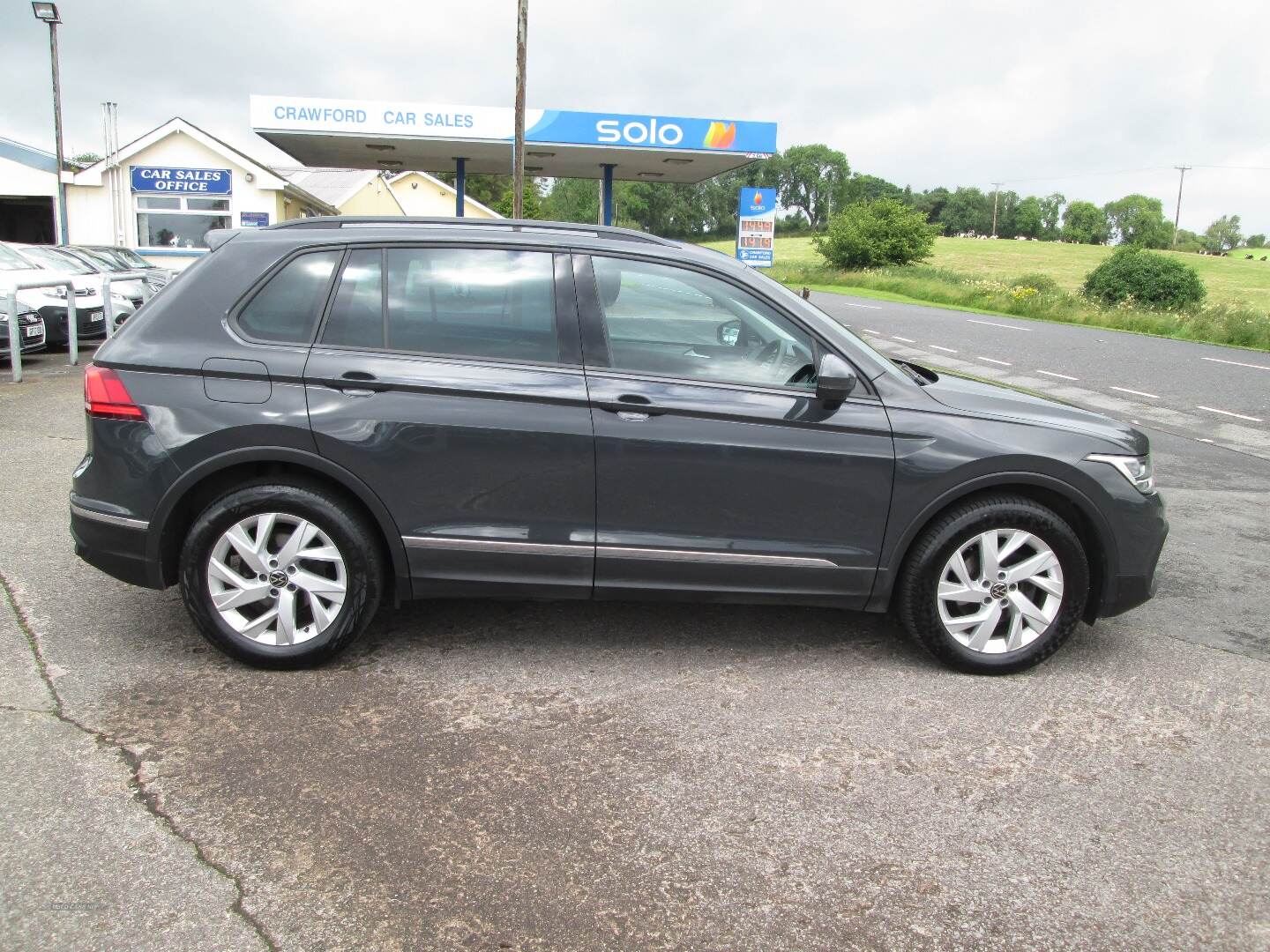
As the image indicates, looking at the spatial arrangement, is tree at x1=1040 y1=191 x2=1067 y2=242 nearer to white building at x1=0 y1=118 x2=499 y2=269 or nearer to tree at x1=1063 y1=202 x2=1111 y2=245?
tree at x1=1063 y1=202 x2=1111 y2=245

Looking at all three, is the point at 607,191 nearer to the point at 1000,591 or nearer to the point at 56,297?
the point at 56,297

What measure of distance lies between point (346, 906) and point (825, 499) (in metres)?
2.28

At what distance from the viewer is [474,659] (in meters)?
4.32

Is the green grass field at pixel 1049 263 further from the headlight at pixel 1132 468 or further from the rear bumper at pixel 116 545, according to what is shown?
the rear bumper at pixel 116 545

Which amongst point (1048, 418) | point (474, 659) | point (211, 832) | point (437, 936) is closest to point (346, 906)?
point (437, 936)

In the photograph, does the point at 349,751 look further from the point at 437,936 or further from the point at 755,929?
the point at 755,929

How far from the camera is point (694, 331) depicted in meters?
4.26

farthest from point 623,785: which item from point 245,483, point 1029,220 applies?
point 1029,220

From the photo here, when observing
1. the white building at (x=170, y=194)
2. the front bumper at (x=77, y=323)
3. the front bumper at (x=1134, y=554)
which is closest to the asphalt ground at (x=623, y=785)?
the front bumper at (x=1134, y=554)

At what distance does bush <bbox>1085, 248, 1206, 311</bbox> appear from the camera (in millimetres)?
42159

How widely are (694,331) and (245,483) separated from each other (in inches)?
73.2

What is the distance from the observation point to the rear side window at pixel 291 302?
4117mm

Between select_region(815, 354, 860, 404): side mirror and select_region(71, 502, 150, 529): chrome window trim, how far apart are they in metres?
2.63

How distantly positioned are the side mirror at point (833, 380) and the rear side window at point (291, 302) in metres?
1.96
